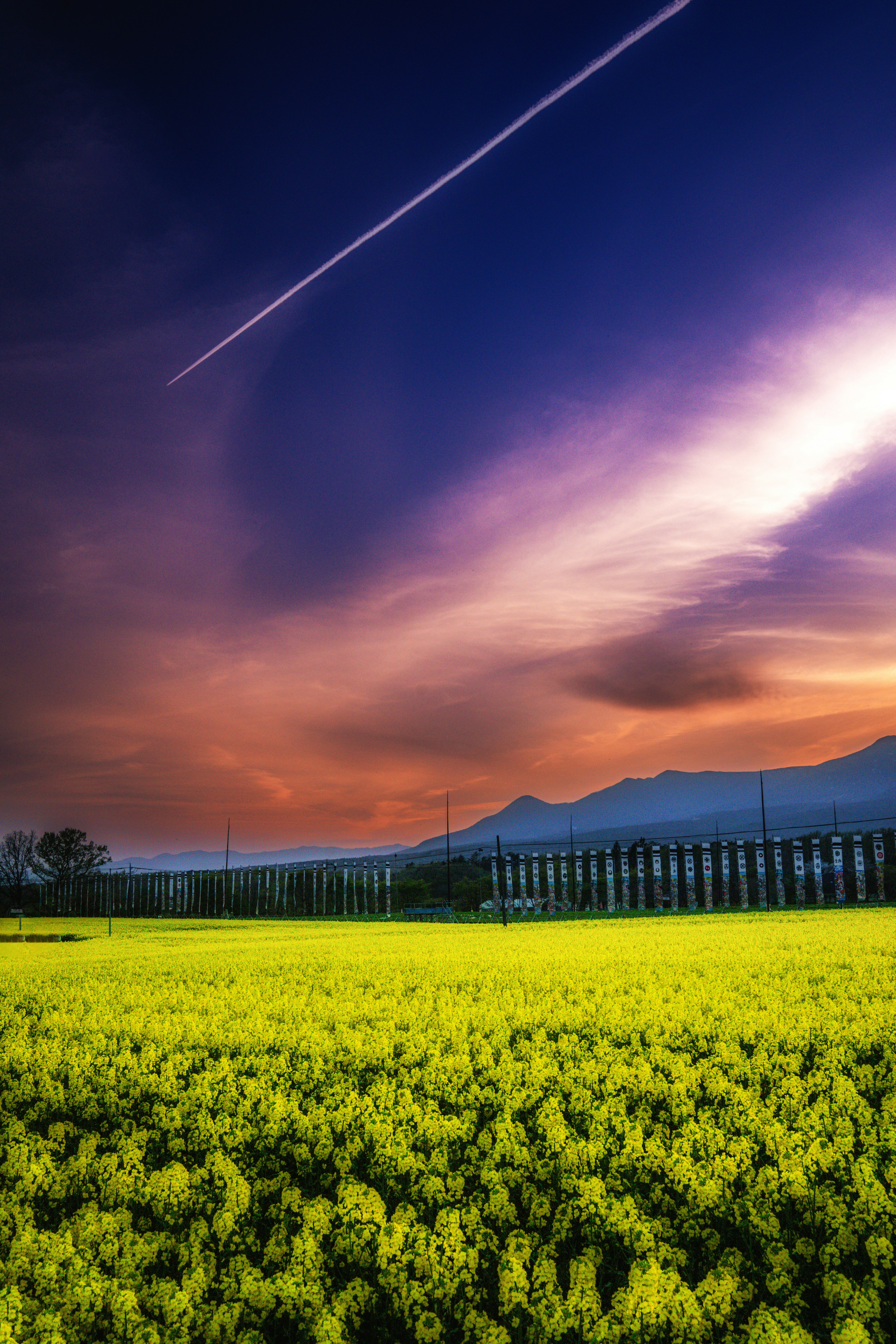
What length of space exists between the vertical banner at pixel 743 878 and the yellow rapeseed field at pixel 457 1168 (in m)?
30.6

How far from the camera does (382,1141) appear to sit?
193 inches

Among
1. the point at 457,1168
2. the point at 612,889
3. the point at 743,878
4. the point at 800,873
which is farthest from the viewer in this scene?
the point at 612,889

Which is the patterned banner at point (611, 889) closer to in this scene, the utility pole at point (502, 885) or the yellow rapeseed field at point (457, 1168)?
the utility pole at point (502, 885)

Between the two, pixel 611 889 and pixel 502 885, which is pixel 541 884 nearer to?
pixel 502 885

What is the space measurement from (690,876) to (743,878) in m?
2.81

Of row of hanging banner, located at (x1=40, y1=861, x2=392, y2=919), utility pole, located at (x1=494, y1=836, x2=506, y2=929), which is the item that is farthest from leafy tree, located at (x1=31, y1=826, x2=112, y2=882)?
utility pole, located at (x1=494, y1=836, x2=506, y2=929)

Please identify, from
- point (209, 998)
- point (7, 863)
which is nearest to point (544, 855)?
point (209, 998)

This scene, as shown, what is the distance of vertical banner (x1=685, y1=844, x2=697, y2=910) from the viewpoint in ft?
126

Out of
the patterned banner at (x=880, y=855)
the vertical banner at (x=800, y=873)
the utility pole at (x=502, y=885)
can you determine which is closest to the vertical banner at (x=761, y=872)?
the vertical banner at (x=800, y=873)

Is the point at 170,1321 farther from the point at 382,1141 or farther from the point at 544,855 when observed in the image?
the point at 544,855

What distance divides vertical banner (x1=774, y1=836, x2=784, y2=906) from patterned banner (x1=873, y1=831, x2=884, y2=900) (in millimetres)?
4306

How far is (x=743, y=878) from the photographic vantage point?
124ft

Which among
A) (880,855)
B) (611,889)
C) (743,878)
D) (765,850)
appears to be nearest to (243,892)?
(611,889)

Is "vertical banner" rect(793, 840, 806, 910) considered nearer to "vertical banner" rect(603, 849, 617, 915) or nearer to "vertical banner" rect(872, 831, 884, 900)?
"vertical banner" rect(872, 831, 884, 900)
